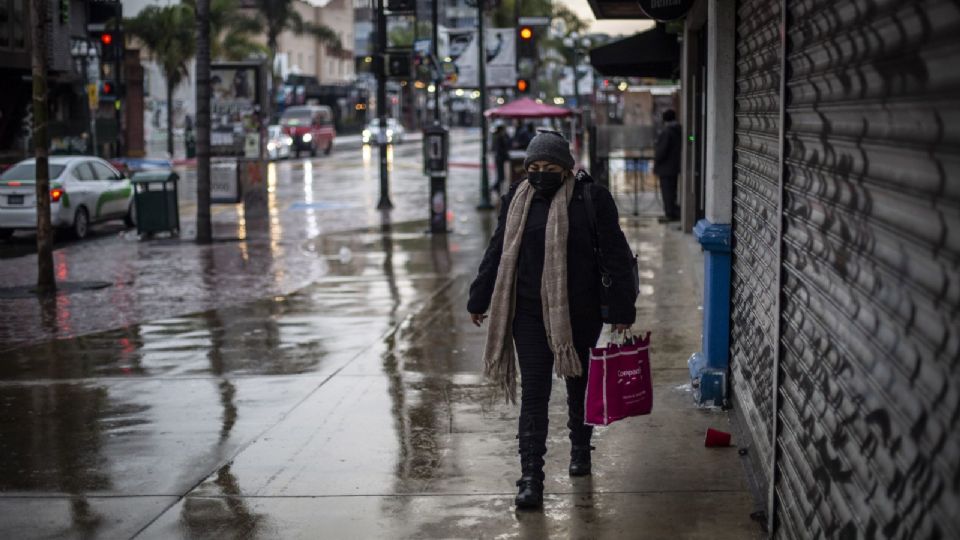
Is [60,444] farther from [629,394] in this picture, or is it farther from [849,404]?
[849,404]

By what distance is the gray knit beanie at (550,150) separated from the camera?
649 centimetres

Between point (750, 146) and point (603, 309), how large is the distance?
141 cm

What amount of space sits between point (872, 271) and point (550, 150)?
9.75 ft

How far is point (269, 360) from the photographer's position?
10859 millimetres

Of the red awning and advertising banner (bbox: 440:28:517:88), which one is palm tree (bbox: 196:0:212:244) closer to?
the red awning

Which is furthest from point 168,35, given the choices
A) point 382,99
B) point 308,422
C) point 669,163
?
point 308,422

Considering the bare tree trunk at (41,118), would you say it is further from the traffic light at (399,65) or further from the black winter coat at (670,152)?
the traffic light at (399,65)

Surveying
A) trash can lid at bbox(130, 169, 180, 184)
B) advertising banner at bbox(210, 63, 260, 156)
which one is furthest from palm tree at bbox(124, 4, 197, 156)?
trash can lid at bbox(130, 169, 180, 184)

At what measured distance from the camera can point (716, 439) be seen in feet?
24.7

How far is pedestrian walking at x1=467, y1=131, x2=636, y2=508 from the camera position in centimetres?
645

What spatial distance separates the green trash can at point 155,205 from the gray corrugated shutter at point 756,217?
52.6 feet

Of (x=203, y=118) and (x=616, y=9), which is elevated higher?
(x=616, y=9)

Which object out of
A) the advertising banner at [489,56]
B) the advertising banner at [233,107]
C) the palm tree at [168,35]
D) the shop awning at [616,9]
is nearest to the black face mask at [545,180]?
the shop awning at [616,9]

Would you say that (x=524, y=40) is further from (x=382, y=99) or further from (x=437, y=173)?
(x=437, y=173)
